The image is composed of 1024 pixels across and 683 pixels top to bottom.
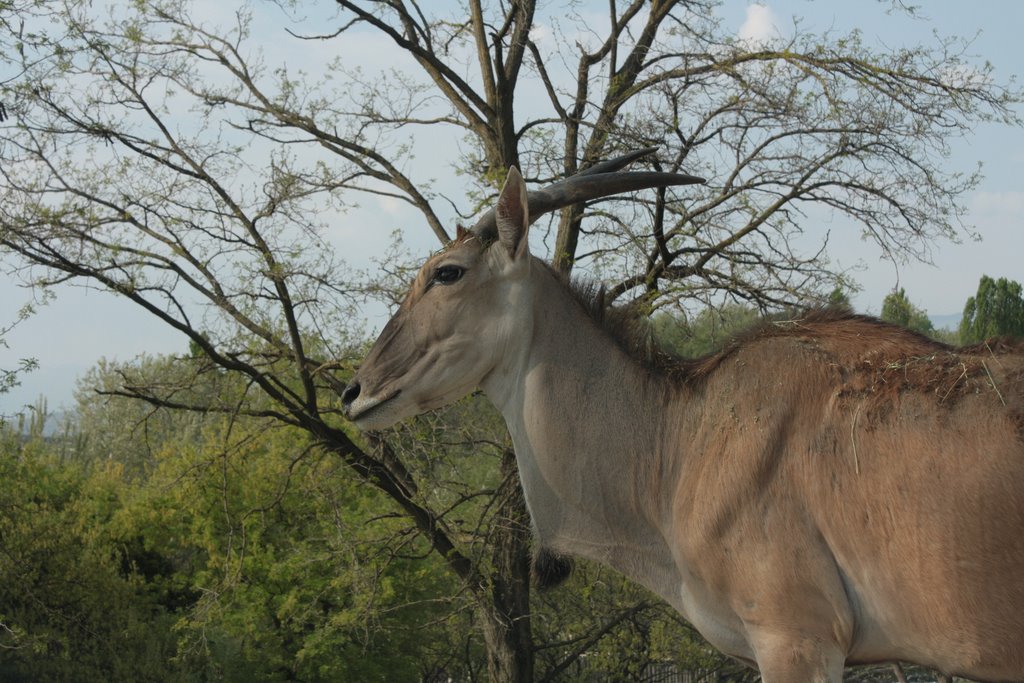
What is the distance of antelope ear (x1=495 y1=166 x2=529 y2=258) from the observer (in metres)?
5.45

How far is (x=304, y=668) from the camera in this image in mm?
14836

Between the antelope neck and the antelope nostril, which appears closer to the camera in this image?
the antelope neck

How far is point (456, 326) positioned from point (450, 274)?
27 centimetres

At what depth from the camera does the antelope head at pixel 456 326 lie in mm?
5570

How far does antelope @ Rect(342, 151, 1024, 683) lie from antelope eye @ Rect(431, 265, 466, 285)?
0.01 meters

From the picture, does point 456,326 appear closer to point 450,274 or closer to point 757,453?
point 450,274

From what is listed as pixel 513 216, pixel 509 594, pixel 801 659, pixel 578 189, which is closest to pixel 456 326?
pixel 513 216

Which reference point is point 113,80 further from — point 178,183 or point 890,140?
point 890,140

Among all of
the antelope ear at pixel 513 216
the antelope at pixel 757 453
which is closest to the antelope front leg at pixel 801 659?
the antelope at pixel 757 453

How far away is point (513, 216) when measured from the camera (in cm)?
554

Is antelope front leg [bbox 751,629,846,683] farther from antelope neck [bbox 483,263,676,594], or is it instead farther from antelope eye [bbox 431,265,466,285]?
antelope eye [bbox 431,265,466,285]

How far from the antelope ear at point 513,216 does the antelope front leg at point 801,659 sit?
85.8 inches

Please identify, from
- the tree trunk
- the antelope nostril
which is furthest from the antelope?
the tree trunk

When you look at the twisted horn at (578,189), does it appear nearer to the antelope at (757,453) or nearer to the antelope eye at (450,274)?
the antelope at (757,453)
